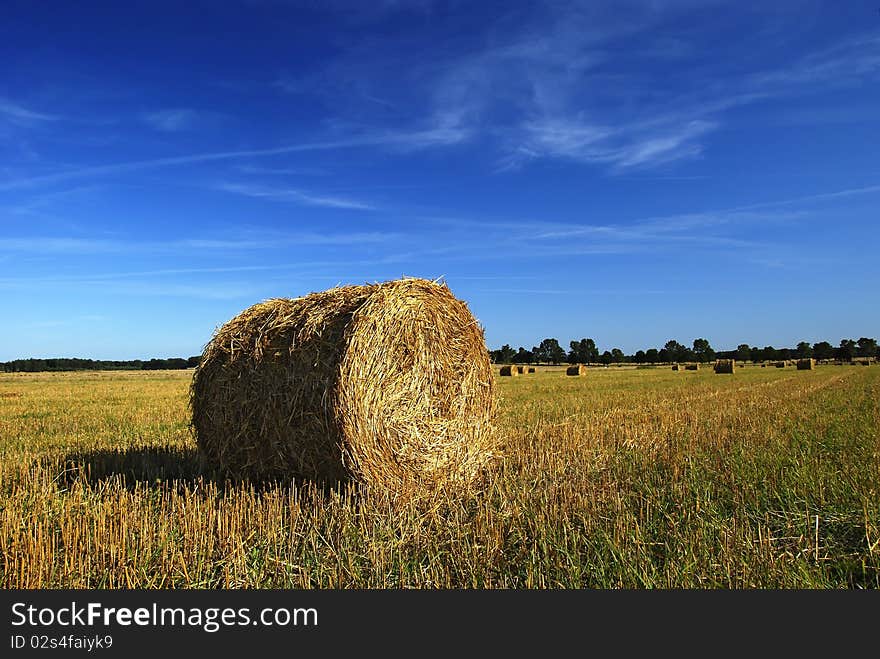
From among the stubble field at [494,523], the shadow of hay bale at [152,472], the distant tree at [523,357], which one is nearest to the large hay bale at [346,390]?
the shadow of hay bale at [152,472]

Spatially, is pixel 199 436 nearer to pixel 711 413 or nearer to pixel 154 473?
pixel 154 473

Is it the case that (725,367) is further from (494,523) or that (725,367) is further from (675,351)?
(675,351)

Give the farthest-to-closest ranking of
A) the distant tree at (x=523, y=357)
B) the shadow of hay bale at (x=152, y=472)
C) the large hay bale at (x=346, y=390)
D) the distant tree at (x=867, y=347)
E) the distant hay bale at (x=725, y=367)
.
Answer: the distant tree at (x=867, y=347) → the distant tree at (x=523, y=357) → the distant hay bale at (x=725, y=367) → the shadow of hay bale at (x=152, y=472) → the large hay bale at (x=346, y=390)

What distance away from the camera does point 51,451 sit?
880 cm

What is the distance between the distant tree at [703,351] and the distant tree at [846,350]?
63.0ft

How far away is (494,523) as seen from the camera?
17.2 feet

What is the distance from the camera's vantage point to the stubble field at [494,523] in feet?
13.8

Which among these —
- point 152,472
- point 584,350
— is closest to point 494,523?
point 152,472

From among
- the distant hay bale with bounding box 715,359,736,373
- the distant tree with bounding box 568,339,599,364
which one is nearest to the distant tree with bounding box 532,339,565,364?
the distant tree with bounding box 568,339,599,364

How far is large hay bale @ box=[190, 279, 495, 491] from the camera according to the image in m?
6.20

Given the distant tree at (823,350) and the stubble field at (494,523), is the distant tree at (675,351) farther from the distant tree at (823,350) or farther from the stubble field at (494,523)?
the stubble field at (494,523)

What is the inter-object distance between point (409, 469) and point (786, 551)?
351 centimetres

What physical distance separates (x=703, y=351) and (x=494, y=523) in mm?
118927

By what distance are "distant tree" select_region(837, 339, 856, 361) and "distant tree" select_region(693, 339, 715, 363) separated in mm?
19190
